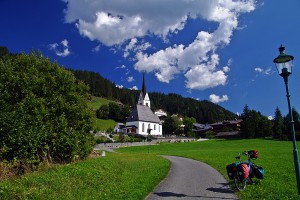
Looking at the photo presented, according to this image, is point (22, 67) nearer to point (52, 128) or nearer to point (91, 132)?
point (52, 128)

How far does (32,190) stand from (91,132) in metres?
15.0

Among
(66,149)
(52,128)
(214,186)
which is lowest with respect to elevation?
(214,186)

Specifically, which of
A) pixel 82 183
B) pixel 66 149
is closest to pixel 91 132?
pixel 66 149

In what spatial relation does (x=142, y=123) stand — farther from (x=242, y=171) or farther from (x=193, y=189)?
(x=242, y=171)

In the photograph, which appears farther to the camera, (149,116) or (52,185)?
(149,116)

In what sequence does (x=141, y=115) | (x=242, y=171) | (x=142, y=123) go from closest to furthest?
(x=242, y=171), (x=142, y=123), (x=141, y=115)

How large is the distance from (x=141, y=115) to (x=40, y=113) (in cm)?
10117

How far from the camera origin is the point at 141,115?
12031cm

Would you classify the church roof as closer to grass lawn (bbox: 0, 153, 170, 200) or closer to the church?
the church

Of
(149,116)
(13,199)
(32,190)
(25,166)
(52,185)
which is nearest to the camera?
(13,199)

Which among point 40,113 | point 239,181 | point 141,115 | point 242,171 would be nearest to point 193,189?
point 239,181

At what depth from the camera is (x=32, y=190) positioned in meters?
10.8

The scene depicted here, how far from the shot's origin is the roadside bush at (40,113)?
17891 mm

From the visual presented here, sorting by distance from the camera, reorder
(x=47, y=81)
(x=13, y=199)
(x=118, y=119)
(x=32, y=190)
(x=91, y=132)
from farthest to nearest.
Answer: (x=118, y=119), (x=91, y=132), (x=47, y=81), (x=32, y=190), (x=13, y=199)
